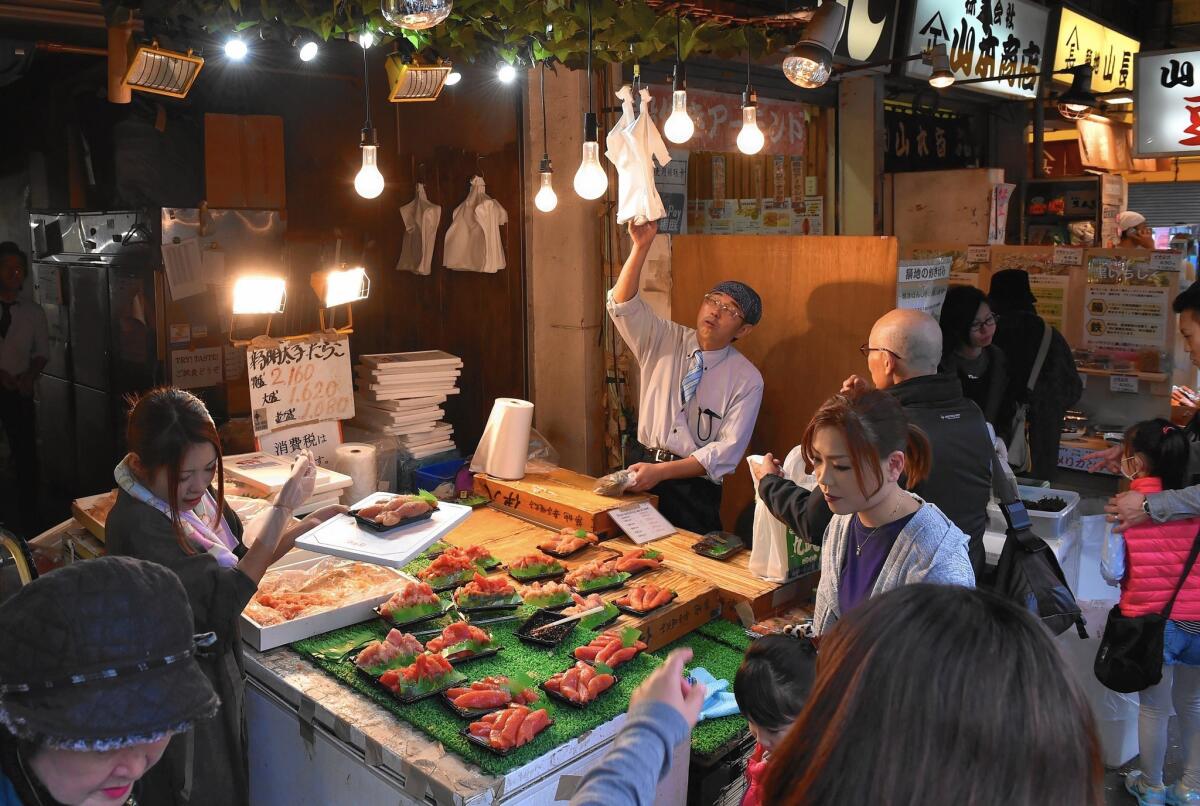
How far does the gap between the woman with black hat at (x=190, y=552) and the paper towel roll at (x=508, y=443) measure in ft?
7.50

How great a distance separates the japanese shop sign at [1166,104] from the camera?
8.88 m

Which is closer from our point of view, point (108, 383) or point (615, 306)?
point (615, 306)

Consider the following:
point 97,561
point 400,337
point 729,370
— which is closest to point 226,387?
point 400,337

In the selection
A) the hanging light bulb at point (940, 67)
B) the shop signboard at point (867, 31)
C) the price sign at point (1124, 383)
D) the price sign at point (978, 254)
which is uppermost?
the shop signboard at point (867, 31)

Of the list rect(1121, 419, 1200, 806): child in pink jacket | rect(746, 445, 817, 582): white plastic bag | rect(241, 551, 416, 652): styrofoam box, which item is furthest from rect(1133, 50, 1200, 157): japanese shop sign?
rect(241, 551, 416, 652): styrofoam box

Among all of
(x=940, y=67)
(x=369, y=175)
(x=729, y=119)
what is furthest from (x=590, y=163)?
(x=940, y=67)

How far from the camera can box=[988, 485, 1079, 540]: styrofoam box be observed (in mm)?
4738

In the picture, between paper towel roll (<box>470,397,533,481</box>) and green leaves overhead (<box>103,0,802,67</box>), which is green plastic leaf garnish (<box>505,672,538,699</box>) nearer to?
paper towel roll (<box>470,397,533,481</box>)

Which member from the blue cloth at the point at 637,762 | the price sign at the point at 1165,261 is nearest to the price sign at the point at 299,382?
the blue cloth at the point at 637,762

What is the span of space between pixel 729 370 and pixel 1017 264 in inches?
180

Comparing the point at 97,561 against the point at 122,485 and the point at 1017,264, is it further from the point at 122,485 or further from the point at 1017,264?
the point at 1017,264

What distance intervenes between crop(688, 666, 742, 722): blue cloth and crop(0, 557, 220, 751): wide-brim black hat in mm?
1907

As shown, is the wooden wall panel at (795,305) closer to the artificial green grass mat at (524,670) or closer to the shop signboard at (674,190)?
the shop signboard at (674,190)

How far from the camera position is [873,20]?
7.61m
